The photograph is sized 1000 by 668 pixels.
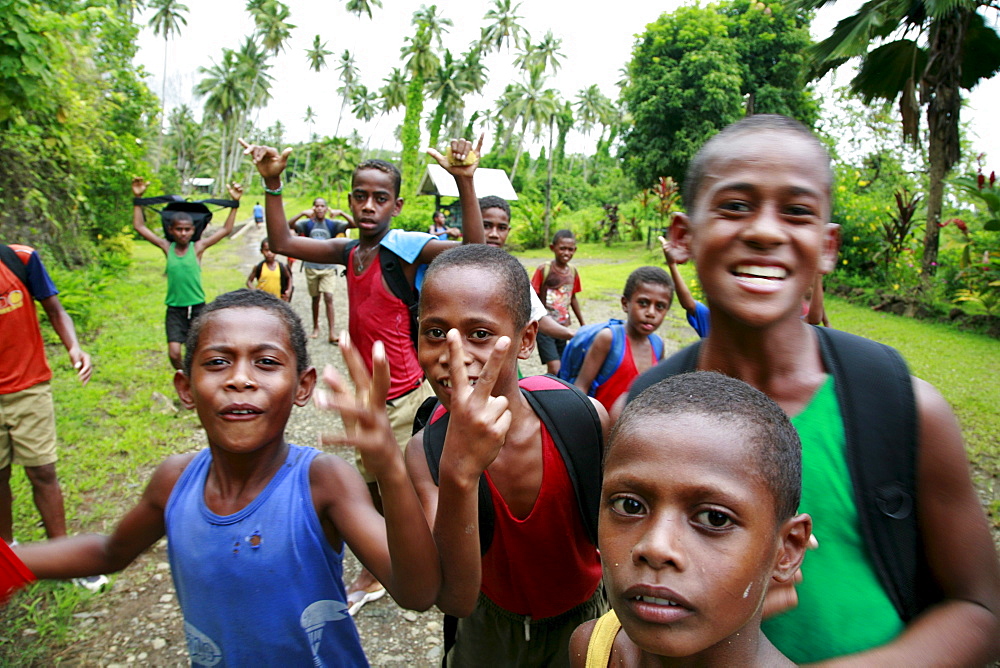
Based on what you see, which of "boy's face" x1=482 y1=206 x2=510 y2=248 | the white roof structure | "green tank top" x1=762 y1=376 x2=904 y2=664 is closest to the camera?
"green tank top" x1=762 y1=376 x2=904 y2=664

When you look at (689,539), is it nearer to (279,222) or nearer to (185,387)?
(185,387)

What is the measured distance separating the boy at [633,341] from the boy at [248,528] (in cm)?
203

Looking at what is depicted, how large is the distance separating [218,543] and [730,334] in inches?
57.4

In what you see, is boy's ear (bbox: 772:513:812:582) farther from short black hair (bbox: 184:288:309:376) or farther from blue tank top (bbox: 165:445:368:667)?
short black hair (bbox: 184:288:309:376)

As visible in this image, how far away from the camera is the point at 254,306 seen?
1944 millimetres

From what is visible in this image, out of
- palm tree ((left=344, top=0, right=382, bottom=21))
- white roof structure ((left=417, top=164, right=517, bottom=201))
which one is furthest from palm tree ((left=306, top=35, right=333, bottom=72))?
white roof structure ((left=417, top=164, right=517, bottom=201))

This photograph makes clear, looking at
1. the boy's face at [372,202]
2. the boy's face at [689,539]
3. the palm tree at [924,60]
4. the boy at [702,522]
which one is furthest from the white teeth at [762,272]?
the palm tree at [924,60]

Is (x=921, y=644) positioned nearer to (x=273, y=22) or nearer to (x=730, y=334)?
(x=730, y=334)

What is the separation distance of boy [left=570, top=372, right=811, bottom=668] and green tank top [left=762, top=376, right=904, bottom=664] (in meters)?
0.06

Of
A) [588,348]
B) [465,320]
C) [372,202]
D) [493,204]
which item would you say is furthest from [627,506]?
[493,204]

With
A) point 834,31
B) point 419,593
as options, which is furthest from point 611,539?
point 834,31

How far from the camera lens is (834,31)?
1132 centimetres

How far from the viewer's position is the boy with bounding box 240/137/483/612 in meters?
3.47

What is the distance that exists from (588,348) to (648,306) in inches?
18.9
